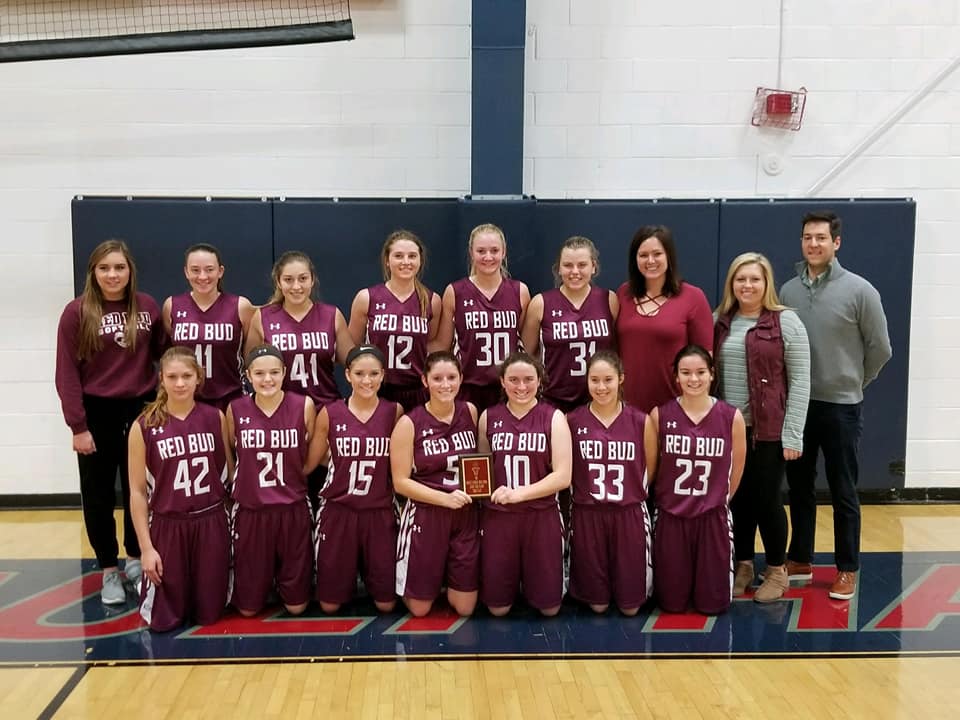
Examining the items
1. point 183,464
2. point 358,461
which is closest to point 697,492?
point 358,461

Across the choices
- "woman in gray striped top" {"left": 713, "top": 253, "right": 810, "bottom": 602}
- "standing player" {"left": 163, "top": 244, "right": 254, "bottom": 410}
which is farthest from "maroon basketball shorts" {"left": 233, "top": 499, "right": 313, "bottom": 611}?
"woman in gray striped top" {"left": 713, "top": 253, "right": 810, "bottom": 602}

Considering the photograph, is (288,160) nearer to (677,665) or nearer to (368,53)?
(368,53)

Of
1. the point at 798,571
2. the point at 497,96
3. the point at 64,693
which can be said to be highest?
the point at 497,96

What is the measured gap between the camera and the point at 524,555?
4.05 meters

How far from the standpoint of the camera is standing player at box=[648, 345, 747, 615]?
159 inches

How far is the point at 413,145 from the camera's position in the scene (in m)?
5.87

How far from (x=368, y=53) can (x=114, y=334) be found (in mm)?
2598

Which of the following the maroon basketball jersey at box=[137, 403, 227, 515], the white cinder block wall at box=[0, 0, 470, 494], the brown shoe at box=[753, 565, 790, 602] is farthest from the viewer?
the white cinder block wall at box=[0, 0, 470, 494]

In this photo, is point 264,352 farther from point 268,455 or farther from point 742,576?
point 742,576

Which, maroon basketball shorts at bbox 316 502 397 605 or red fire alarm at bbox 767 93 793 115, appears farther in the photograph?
red fire alarm at bbox 767 93 793 115

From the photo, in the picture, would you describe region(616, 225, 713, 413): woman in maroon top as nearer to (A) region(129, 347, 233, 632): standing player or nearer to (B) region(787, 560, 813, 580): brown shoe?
(B) region(787, 560, 813, 580): brown shoe

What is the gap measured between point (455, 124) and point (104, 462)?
2992 millimetres

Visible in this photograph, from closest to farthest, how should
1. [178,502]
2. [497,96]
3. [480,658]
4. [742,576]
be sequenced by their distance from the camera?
[480,658] → [178,502] → [742,576] → [497,96]

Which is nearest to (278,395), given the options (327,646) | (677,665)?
(327,646)
